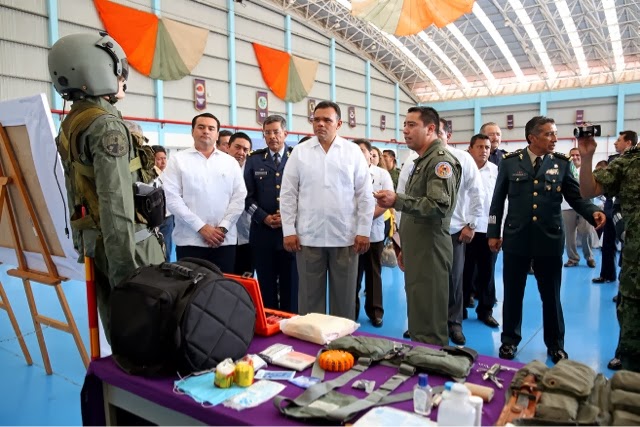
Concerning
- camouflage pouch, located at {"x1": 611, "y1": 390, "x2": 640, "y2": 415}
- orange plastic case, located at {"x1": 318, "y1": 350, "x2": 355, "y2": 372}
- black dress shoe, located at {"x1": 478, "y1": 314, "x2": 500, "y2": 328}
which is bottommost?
black dress shoe, located at {"x1": 478, "y1": 314, "x2": 500, "y2": 328}

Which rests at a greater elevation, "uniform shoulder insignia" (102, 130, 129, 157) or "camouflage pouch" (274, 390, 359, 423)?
"uniform shoulder insignia" (102, 130, 129, 157)

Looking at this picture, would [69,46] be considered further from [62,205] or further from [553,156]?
[553,156]

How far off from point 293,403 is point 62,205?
6.76 feet

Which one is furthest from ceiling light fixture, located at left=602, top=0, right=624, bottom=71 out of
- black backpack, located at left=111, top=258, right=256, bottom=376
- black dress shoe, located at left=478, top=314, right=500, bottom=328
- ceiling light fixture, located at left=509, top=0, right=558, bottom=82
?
black backpack, located at left=111, top=258, right=256, bottom=376

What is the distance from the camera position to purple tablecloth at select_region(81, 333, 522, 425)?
1179mm

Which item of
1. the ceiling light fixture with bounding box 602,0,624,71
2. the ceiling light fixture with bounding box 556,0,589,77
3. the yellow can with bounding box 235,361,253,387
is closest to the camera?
the yellow can with bounding box 235,361,253,387

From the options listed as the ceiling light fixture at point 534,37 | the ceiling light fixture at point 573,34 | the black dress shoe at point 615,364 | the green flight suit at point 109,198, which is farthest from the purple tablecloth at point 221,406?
the ceiling light fixture at point 573,34

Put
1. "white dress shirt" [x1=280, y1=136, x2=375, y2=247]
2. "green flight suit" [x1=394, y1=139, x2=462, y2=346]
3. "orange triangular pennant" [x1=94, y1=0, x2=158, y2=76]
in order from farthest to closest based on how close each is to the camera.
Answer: "orange triangular pennant" [x1=94, y1=0, x2=158, y2=76] → "white dress shirt" [x1=280, y1=136, x2=375, y2=247] → "green flight suit" [x1=394, y1=139, x2=462, y2=346]

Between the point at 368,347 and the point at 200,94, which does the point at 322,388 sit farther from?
the point at 200,94

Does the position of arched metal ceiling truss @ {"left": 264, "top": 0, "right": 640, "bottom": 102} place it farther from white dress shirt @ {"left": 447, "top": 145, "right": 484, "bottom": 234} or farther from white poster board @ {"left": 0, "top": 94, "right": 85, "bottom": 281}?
white poster board @ {"left": 0, "top": 94, "right": 85, "bottom": 281}

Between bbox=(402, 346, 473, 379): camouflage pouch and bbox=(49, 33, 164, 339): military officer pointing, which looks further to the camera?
bbox=(49, 33, 164, 339): military officer pointing

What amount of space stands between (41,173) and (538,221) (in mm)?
3126

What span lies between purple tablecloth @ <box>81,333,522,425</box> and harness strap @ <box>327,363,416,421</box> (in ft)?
0.06

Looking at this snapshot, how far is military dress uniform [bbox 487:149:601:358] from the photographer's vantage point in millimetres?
3102
